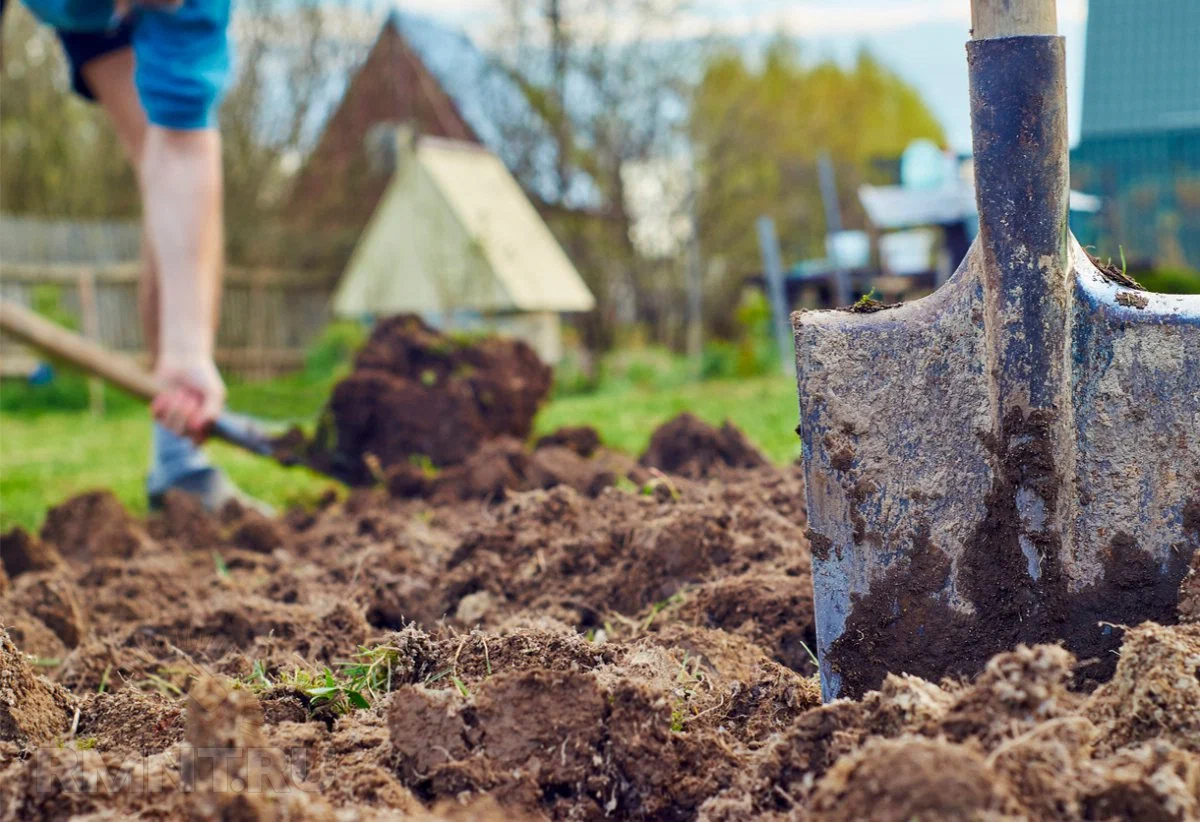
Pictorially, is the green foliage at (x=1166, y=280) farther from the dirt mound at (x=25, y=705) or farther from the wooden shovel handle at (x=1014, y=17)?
the dirt mound at (x=25, y=705)

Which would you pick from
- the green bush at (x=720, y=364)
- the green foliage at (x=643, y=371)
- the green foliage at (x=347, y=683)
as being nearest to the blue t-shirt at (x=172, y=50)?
the green foliage at (x=347, y=683)

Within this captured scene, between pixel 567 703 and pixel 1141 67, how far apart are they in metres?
15.8

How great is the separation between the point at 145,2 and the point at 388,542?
6.09ft

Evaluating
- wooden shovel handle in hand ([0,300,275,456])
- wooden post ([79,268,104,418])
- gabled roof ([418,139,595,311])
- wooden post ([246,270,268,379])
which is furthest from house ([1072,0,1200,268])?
wooden shovel handle in hand ([0,300,275,456])

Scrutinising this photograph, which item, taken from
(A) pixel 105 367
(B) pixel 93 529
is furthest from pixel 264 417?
(B) pixel 93 529

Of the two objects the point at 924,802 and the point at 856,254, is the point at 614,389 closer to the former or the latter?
the point at 856,254

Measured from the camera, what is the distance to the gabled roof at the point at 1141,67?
577 inches

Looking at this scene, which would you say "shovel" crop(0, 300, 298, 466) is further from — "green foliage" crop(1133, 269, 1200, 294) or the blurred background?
"green foliage" crop(1133, 269, 1200, 294)

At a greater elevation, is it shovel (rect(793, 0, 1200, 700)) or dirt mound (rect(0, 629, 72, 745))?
shovel (rect(793, 0, 1200, 700))

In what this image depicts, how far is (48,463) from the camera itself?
21.1 ft

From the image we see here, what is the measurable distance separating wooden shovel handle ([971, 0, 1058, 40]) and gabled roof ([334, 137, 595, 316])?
8842 mm

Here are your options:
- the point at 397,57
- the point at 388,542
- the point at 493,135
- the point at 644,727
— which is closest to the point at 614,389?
the point at 493,135

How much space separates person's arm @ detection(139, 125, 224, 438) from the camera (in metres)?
3.71

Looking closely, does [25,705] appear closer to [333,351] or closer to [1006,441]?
[1006,441]
